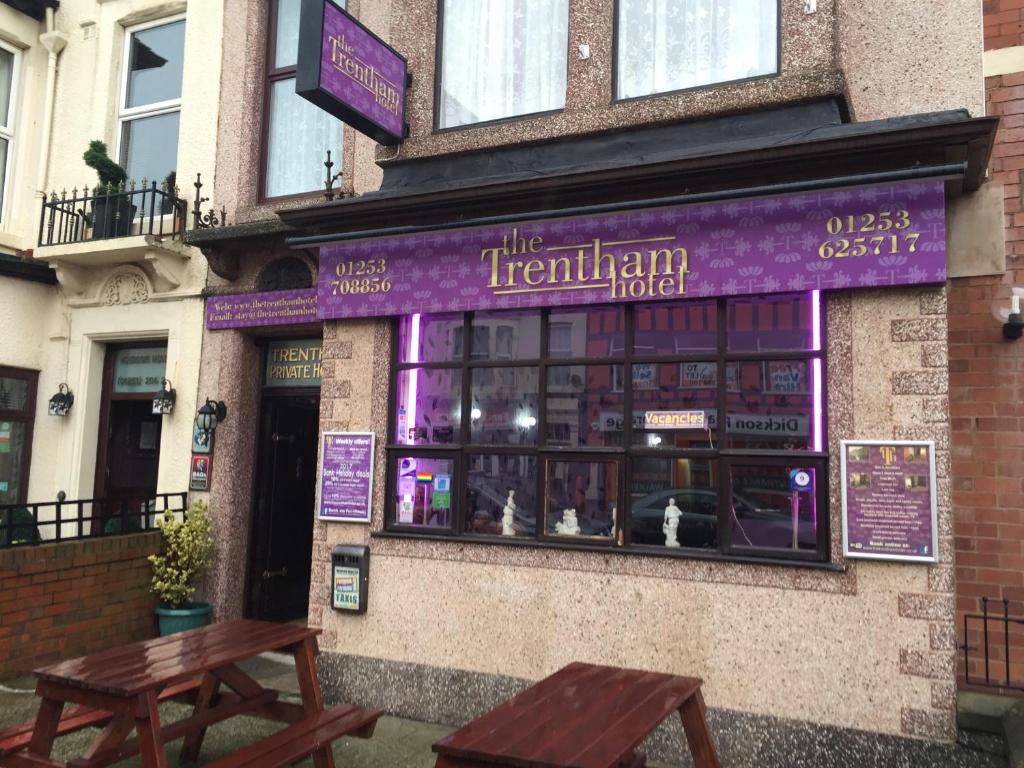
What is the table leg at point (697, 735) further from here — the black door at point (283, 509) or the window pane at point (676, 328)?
the black door at point (283, 509)

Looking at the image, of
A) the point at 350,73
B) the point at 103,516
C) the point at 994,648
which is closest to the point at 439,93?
the point at 350,73

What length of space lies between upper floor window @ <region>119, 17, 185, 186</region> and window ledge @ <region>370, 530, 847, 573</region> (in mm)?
5202

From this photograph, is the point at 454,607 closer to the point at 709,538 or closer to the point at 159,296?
the point at 709,538

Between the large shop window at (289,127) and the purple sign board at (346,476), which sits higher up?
the large shop window at (289,127)

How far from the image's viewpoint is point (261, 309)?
7477mm

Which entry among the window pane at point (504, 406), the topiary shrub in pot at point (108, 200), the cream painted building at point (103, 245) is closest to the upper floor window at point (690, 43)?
the window pane at point (504, 406)

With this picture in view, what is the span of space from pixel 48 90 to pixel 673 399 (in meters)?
8.11

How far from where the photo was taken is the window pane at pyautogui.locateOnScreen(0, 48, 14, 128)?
897cm

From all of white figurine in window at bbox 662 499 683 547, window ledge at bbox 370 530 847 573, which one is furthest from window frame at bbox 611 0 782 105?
window ledge at bbox 370 530 847 573

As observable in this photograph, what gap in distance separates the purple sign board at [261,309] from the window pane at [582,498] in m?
2.91

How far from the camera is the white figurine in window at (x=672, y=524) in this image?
5.17 metres

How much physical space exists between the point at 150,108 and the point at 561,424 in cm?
628

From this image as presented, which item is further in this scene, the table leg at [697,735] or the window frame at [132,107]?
the window frame at [132,107]

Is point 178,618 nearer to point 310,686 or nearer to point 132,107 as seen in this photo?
point 310,686
